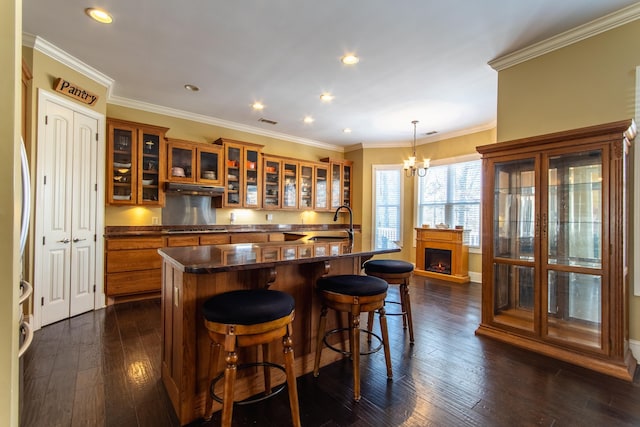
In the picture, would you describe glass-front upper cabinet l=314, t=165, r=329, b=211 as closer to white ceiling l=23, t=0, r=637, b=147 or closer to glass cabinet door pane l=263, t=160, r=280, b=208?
glass cabinet door pane l=263, t=160, r=280, b=208

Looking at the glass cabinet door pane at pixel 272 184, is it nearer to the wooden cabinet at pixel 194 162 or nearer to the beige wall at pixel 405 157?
the wooden cabinet at pixel 194 162

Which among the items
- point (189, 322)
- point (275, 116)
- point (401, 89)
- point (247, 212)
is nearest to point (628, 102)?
point (401, 89)

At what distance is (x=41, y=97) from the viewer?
9.53 feet

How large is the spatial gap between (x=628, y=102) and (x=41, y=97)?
548 centimetres

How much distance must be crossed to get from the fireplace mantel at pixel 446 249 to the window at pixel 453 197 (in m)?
0.23

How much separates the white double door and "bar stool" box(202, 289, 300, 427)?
8.65 feet

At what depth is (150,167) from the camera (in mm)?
4242

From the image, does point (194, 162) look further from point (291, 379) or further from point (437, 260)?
point (437, 260)

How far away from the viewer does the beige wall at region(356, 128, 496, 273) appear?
5340 millimetres

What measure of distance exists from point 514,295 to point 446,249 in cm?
258

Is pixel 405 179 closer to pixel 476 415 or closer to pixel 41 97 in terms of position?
pixel 476 415

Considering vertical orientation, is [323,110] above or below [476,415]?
above

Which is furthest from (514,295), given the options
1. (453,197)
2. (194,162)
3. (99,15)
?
(194,162)

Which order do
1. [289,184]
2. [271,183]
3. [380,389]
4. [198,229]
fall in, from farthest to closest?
[289,184], [271,183], [198,229], [380,389]
